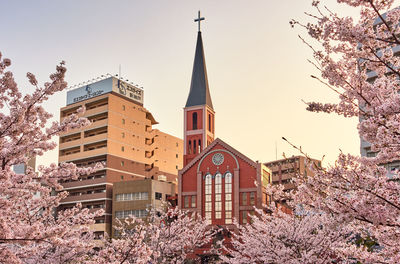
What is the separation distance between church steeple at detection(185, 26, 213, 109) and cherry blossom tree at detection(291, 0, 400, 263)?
74.9 metres

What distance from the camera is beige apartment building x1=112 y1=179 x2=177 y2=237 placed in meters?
72.2

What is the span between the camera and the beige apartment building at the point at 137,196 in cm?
7219

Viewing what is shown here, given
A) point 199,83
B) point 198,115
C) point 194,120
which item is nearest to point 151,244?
point 194,120

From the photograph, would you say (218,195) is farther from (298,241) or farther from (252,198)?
(298,241)

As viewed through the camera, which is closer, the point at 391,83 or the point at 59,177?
the point at 391,83

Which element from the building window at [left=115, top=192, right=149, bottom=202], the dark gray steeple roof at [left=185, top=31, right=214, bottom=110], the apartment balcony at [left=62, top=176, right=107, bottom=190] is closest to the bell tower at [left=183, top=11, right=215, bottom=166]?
the dark gray steeple roof at [left=185, top=31, right=214, bottom=110]

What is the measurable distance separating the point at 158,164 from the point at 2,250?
8710cm

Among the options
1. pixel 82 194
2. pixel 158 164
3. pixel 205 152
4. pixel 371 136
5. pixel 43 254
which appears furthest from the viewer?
pixel 158 164

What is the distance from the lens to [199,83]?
8812 cm

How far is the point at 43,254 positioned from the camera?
21172 millimetres

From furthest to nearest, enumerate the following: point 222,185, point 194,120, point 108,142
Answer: point 194,120 < point 108,142 < point 222,185

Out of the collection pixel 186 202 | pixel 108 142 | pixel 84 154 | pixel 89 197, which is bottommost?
pixel 186 202

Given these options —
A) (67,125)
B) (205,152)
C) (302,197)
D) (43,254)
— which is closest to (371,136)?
(302,197)

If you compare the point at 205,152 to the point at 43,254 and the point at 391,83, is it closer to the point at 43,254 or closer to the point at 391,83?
the point at 43,254
